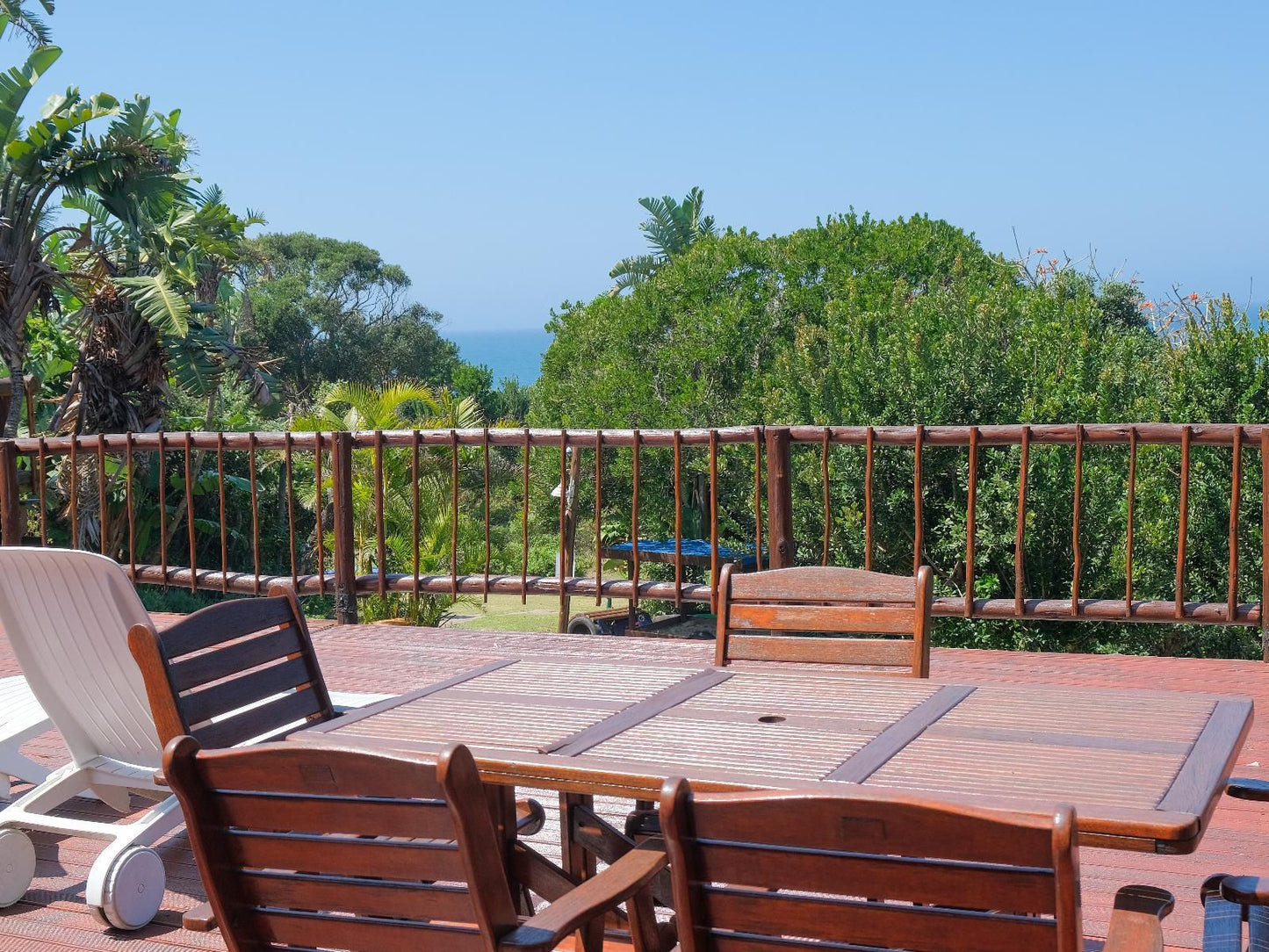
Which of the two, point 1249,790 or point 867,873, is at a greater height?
point 867,873

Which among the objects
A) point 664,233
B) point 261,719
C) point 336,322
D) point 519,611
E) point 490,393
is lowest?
point 519,611

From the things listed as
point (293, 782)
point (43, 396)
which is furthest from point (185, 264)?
point (293, 782)

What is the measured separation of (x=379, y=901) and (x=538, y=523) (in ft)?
Answer: 91.0

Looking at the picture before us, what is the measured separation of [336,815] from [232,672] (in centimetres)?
124

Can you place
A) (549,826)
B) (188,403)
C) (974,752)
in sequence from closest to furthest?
(974,752)
(549,826)
(188,403)

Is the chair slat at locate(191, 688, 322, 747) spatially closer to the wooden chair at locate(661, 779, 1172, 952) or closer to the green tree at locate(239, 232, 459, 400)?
the wooden chair at locate(661, 779, 1172, 952)

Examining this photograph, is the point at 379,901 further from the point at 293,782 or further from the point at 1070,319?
the point at 1070,319

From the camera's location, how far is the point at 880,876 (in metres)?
1.60

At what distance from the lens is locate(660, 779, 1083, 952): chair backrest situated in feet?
5.02

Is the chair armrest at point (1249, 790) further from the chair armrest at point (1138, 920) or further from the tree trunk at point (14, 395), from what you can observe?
the tree trunk at point (14, 395)

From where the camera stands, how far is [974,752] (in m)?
2.27

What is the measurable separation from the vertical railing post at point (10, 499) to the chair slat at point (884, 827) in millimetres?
7602

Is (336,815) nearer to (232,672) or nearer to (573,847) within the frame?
(573,847)

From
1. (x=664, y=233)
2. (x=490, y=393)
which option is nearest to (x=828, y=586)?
(x=664, y=233)
